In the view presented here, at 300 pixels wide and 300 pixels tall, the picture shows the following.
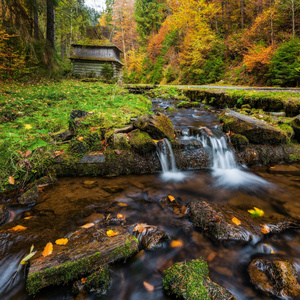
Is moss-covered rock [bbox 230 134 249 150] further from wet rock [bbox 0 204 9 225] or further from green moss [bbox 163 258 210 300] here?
wet rock [bbox 0 204 9 225]

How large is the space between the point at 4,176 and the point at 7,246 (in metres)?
1.45

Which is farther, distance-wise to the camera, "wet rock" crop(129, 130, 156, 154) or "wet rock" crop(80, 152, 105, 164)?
"wet rock" crop(129, 130, 156, 154)

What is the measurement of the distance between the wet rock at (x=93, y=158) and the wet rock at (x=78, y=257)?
174 centimetres

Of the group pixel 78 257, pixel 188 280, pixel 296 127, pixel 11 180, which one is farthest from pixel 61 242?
pixel 296 127

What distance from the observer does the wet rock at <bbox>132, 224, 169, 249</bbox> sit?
2156 mm

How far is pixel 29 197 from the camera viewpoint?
278 cm

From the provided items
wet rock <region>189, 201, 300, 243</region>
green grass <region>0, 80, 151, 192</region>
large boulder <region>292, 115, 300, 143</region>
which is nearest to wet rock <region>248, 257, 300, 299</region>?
wet rock <region>189, 201, 300, 243</region>

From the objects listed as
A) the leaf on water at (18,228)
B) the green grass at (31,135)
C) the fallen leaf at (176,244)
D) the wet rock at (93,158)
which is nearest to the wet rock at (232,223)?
the fallen leaf at (176,244)

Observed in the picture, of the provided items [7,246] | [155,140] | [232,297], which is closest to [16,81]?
[155,140]

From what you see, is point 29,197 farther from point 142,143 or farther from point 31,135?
point 142,143

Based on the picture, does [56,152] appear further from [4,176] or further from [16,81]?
[16,81]

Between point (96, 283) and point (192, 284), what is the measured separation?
887 mm

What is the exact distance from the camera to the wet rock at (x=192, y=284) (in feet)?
4.86

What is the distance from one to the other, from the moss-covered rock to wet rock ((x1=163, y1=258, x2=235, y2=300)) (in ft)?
12.0
